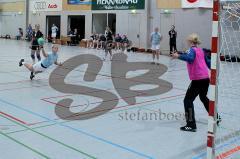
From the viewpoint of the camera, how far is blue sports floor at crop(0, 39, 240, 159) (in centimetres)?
530

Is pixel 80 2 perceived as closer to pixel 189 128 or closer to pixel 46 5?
pixel 46 5

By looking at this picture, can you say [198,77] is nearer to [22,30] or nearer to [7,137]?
[7,137]

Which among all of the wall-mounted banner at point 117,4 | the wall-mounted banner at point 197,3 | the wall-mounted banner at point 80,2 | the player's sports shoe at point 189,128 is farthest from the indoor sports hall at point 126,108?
the wall-mounted banner at point 80,2

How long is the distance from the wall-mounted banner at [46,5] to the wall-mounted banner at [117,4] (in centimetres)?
500

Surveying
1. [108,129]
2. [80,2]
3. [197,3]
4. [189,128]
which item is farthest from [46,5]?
Answer: [189,128]

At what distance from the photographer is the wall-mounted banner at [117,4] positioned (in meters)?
26.7

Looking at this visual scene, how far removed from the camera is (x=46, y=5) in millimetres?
34875

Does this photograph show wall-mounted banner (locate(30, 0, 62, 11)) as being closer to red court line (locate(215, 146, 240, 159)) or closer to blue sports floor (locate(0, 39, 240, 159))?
blue sports floor (locate(0, 39, 240, 159))

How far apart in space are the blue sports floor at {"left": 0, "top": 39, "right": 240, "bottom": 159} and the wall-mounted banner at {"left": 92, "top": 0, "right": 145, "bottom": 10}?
1722 centimetres

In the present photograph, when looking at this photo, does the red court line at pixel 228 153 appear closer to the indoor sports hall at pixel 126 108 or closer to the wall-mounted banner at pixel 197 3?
the indoor sports hall at pixel 126 108

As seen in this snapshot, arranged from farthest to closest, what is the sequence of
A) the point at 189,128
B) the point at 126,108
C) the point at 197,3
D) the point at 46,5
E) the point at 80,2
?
the point at 46,5, the point at 80,2, the point at 197,3, the point at 126,108, the point at 189,128

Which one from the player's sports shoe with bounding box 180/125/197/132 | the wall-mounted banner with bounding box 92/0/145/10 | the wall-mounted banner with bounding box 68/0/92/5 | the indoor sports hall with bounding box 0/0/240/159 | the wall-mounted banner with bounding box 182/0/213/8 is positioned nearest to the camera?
the indoor sports hall with bounding box 0/0/240/159

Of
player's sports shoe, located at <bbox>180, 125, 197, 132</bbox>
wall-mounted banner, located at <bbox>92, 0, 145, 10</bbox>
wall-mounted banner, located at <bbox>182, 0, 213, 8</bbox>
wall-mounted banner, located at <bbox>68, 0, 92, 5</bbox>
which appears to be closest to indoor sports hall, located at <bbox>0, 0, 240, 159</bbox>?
player's sports shoe, located at <bbox>180, 125, 197, 132</bbox>

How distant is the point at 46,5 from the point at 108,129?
1196 inches
